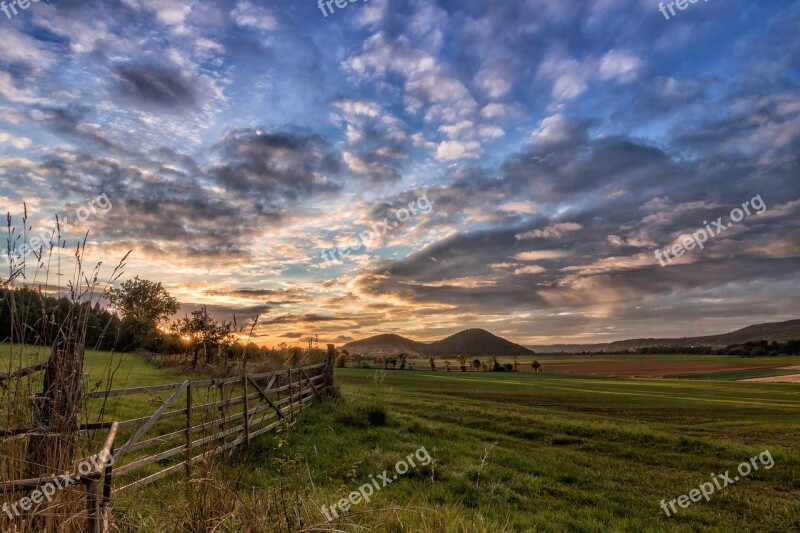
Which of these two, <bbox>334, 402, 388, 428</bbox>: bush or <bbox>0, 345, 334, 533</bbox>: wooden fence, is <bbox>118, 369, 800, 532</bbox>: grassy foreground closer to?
<bbox>334, 402, 388, 428</bbox>: bush

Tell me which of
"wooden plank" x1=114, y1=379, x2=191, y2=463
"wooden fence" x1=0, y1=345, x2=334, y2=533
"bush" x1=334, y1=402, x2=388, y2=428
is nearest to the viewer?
"wooden fence" x1=0, y1=345, x2=334, y2=533

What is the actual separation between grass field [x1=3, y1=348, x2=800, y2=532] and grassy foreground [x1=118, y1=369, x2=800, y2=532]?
0.03m

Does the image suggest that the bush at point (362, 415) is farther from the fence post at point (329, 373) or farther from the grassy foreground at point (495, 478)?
the fence post at point (329, 373)

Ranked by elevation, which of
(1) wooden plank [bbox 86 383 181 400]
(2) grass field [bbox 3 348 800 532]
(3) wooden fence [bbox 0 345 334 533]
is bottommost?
(2) grass field [bbox 3 348 800 532]

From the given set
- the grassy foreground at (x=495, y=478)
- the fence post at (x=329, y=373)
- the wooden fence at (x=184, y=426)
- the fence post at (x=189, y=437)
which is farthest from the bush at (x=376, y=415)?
the fence post at (x=189, y=437)

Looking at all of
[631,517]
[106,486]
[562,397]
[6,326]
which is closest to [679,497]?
[631,517]

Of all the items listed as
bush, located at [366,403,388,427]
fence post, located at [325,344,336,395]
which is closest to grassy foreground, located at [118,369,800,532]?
bush, located at [366,403,388,427]

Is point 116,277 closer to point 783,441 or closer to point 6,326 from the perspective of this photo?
point 6,326

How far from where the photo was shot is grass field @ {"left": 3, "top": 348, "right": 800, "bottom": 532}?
4.06 m

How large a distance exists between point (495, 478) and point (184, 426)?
26.9ft

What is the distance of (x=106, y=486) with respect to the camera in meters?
2.67

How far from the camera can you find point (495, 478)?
966cm

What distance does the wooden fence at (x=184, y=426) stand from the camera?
2.75 meters

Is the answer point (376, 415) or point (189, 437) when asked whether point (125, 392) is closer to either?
point (189, 437)
